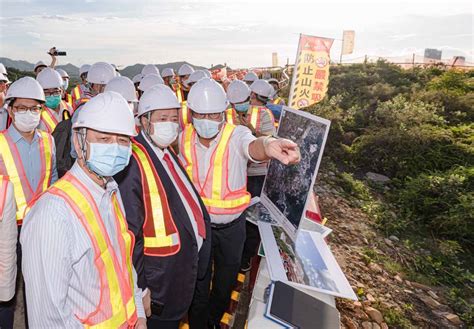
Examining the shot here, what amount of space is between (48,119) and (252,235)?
329 cm

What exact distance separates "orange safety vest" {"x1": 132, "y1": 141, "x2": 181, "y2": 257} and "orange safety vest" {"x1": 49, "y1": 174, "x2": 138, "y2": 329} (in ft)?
1.11

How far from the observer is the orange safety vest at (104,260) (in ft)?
5.00

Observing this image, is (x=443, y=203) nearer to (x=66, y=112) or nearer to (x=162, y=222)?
(x=162, y=222)

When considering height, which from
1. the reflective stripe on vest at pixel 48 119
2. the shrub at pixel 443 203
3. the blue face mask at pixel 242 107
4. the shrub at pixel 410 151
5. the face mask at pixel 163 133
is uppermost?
the face mask at pixel 163 133

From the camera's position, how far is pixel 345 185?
8641 millimetres

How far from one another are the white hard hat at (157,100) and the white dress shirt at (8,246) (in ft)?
3.52

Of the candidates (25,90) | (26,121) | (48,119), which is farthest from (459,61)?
(26,121)

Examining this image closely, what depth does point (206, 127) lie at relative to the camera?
306cm

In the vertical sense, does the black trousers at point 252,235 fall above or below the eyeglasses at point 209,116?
below

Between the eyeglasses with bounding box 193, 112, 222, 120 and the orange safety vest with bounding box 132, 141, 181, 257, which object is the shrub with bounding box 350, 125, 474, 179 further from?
the orange safety vest with bounding box 132, 141, 181, 257

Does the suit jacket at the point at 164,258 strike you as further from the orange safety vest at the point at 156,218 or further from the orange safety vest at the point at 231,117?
the orange safety vest at the point at 231,117

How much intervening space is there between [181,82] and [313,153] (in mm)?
7118

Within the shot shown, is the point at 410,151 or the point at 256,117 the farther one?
the point at 410,151

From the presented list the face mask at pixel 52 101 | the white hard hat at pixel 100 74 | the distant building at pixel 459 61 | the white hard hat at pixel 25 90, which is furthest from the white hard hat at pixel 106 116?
the distant building at pixel 459 61
